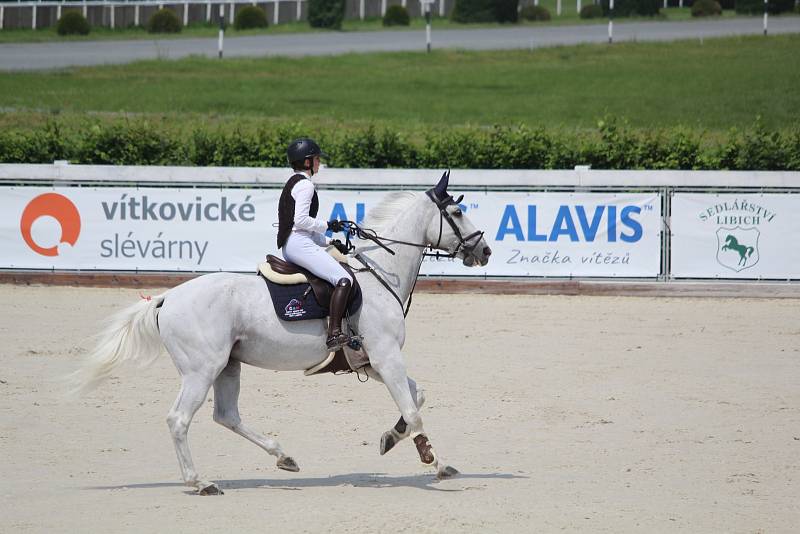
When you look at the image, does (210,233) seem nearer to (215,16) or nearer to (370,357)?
(370,357)

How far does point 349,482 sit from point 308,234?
1988 mm

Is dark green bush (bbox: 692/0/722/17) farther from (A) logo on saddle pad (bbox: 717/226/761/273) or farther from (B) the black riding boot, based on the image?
(B) the black riding boot

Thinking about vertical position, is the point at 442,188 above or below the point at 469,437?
above

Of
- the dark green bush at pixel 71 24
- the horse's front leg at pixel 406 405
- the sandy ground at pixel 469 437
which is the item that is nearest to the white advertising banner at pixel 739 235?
the sandy ground at pixel 469 437

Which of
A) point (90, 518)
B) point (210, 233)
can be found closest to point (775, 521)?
point (90, 518)

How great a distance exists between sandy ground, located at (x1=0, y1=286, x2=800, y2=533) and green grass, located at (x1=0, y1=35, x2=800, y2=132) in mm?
16118

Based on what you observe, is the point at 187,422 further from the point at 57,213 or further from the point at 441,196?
the point at 57,213

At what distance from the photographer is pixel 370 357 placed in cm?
880

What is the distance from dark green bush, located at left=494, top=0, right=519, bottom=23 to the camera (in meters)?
54.7

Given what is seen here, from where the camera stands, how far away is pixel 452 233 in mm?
9438

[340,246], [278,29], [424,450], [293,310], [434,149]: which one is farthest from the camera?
[278,29]

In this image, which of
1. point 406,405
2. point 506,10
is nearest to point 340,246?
point 406,405

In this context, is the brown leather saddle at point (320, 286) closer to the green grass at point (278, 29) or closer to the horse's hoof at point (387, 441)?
the horse's hoof at point (387, 441)

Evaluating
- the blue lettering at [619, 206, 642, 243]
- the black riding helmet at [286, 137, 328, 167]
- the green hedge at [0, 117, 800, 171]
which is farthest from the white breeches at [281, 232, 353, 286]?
the green hedge at [0, 117, 800, 171]
